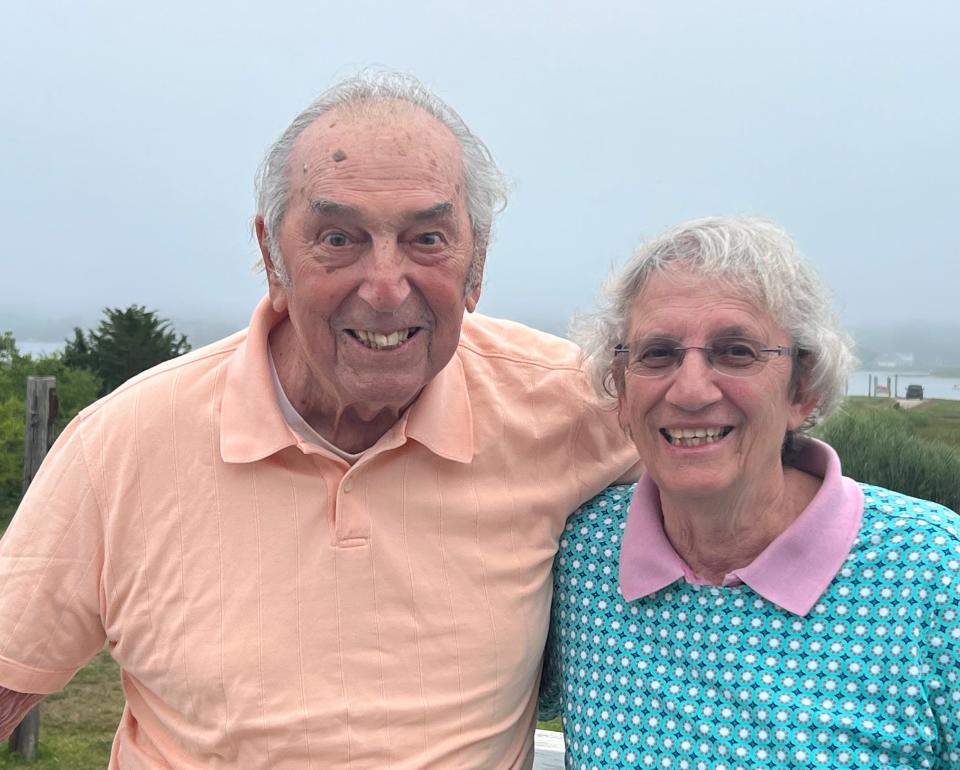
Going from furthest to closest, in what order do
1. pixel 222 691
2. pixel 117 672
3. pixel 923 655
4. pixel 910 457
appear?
pixel 117 672
pixel 910 457
pixel 222 691
pixel 923 655

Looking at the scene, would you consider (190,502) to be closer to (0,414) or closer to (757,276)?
(757,276)

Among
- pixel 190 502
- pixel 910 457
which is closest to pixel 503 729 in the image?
pixel 190 502

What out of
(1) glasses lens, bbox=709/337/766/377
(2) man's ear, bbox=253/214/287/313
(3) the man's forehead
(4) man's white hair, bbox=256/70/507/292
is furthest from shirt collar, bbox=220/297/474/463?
(1) glasses lens, bbox=709/337/766/377

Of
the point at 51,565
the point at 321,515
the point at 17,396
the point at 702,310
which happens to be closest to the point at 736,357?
the point at 702,310

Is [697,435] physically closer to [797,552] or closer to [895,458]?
[797,552]

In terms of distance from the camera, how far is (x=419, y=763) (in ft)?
6.32

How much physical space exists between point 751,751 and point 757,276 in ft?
2.95

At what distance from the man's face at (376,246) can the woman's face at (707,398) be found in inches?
16.3

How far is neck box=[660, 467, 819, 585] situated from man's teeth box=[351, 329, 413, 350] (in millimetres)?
660

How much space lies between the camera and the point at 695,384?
178 centimetres

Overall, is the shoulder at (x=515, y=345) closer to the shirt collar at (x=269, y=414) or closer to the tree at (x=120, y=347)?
the shirt collar at (x=269, y=414)

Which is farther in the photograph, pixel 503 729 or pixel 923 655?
pixel 503 729

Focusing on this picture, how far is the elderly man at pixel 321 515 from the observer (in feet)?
5.92

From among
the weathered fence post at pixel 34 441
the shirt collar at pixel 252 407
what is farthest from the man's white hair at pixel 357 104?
the weathered fence post at pixel 34 441
